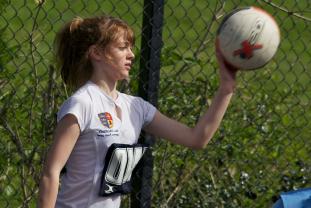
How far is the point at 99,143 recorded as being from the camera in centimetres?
426

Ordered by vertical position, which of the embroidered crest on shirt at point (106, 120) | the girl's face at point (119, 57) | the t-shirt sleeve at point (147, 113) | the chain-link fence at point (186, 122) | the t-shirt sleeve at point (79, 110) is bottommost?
the chain-link fence at point (186, 122)

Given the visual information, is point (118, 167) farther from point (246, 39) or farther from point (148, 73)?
point (148, 73)

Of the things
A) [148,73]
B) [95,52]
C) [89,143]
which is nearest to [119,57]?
[95,52]

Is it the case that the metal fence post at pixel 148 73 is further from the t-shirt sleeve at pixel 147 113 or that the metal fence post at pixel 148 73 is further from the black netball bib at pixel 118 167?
the black netball bib at pixel 118 167

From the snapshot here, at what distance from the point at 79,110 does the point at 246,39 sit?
29.1 inches

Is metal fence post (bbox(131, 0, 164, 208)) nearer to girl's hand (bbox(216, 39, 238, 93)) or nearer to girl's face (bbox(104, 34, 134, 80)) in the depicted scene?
girl's face (bbox(104, 34, 134, 80))

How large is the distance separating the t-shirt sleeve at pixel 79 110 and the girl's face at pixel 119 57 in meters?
0.22

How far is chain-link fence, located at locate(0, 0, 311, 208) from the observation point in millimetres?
5707

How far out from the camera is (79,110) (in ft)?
13.8

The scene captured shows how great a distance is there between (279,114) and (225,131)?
1.63ft

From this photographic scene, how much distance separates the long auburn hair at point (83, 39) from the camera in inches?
175

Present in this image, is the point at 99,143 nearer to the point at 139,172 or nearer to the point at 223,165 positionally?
the point at 139,172

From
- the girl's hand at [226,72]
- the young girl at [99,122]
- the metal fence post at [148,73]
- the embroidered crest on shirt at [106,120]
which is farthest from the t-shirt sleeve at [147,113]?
the metal fence post at [148,73]

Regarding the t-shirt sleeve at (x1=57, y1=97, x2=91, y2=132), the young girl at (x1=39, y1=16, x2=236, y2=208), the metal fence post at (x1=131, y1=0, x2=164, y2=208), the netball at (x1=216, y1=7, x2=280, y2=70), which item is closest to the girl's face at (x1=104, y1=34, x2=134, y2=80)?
the young girl at (x1=39, y1=16, x2=236, y2=208)
